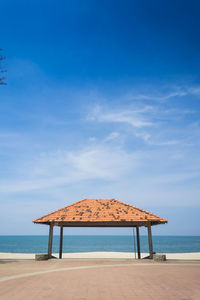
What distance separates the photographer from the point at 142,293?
7.60m

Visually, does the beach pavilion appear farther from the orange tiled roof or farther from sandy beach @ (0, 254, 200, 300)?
sandy beach @ (0, 254, 200, 300)

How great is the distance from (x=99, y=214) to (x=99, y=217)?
0.57 metres

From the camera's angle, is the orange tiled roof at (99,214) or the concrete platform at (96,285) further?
the orange tiled roof at (99,214)

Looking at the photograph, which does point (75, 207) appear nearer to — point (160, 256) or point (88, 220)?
point (88, 220)

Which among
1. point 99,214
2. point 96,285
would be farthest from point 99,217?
point 96,285

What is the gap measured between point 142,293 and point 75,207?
11.7 metres

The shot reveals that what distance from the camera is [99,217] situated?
16.4 m

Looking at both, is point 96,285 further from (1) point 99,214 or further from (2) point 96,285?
(1) point 99,214

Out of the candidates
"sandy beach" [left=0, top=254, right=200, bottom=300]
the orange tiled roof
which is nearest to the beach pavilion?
the orange tiled roof

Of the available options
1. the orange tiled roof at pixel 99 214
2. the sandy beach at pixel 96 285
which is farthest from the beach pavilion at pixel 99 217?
the sandy beach at pixel 96 285

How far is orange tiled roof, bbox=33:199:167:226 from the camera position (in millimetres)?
16141

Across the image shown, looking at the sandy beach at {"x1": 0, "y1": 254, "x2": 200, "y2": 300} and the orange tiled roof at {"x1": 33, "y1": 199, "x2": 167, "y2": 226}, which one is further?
the orange tiled roof at {"x1": 33, "y1": 199, "x2": 167, "y2": 226}

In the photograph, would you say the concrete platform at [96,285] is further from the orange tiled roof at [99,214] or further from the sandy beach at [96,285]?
the orange tiled roof at [99,214]

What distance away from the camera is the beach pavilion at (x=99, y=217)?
16.2m
